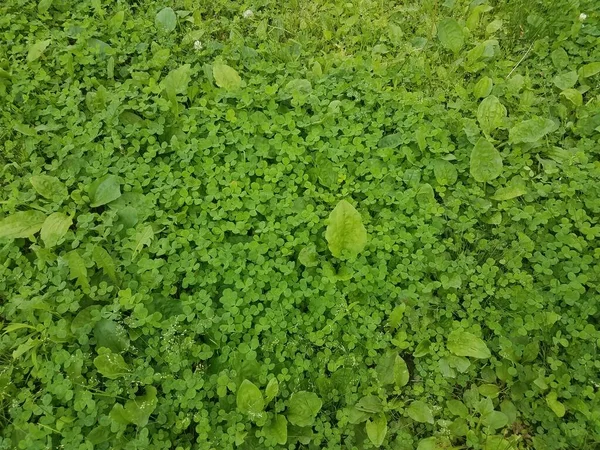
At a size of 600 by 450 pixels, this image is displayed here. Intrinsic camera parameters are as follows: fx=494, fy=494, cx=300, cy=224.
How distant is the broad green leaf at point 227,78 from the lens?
11.7ft

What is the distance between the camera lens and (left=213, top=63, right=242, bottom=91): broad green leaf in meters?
3.57

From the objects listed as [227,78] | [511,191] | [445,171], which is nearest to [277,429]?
[445,171]

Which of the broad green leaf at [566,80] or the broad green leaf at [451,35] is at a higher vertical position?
the broad green leaf at [451,35]

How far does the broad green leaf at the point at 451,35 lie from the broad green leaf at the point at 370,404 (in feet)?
9.13

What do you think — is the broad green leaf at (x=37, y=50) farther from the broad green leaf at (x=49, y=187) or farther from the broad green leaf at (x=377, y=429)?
the broad green leaf at (x=377, y=429)

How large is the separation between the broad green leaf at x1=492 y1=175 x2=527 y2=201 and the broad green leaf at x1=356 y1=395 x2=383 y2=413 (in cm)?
148

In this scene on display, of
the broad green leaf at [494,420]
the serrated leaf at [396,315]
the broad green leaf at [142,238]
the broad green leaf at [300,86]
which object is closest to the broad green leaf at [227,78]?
the broad green leaf at [300,86]

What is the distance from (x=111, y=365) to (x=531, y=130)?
2981 mm

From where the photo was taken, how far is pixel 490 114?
3.45 meters

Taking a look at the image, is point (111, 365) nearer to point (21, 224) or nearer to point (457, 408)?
point (21, 224)

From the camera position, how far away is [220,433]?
8.01 feet

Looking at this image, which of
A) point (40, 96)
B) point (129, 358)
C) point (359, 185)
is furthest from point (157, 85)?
point (129, 358)

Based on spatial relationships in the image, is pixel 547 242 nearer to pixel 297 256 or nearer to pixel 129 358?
pixel 297 256

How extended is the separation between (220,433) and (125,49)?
292cm
